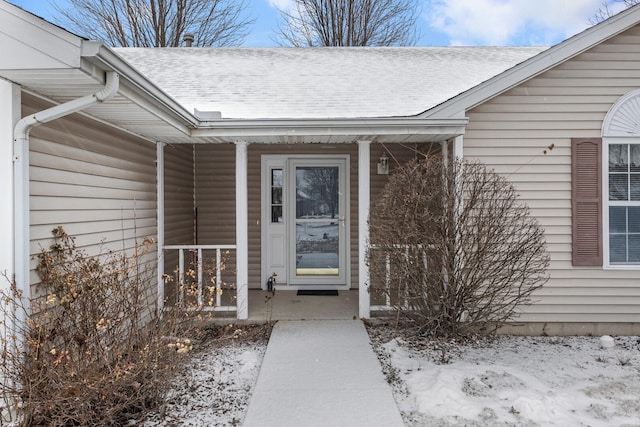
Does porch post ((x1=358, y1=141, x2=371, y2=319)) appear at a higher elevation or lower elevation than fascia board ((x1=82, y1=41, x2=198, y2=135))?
lower

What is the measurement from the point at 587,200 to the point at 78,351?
529cm

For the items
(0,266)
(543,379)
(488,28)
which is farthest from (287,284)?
(488,28)

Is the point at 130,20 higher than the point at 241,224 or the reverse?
higher

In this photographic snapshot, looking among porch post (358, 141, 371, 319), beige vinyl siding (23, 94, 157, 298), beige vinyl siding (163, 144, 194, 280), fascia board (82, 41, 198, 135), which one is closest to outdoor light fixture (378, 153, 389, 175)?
porch post (358, 141, 371, 319)

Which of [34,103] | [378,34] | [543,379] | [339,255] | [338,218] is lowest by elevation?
[543,379]

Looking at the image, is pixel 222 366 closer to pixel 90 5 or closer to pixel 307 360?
pixel 307 360

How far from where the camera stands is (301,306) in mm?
5965

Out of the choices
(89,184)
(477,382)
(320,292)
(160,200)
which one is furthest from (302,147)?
(477,382)

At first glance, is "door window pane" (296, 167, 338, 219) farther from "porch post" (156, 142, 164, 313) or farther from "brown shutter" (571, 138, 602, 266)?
"brown shutter" (571, 138, 602, 266)

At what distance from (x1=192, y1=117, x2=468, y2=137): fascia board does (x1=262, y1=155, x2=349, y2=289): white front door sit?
7.05 feet

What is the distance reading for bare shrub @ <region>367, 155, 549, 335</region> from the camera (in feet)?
14.4

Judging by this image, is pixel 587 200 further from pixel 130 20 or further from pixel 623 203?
pixel 130 20

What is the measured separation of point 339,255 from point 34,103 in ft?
16.0

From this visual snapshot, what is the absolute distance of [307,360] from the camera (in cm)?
413
